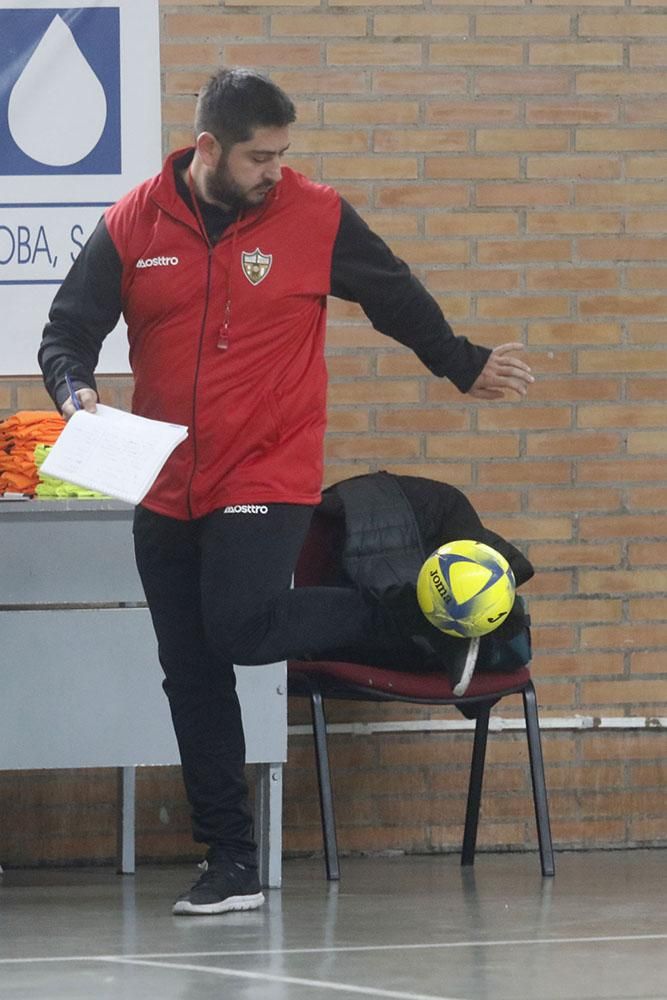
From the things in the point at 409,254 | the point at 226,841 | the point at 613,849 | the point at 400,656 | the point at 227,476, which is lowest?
the point at 613,849

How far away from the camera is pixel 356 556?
466 cm

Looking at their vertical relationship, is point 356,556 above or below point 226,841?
above

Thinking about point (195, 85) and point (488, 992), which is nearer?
point (488, 992)

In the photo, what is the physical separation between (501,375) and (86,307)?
92 cm

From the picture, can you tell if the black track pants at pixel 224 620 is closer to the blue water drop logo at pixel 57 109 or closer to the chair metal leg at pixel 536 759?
the chair metal leg at pixel 536 759

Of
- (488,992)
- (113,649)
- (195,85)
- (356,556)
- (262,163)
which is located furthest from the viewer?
(195,85)

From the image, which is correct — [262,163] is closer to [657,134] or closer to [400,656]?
[400,656]

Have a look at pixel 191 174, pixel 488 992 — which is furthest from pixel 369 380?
pixel 488 992

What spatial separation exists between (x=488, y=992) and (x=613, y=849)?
2432 mm

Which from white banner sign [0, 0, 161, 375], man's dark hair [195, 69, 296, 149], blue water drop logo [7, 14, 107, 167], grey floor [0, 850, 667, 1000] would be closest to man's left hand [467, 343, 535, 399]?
man's dark hair [195, 69, 296, 149]

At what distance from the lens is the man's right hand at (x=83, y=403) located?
357 cm

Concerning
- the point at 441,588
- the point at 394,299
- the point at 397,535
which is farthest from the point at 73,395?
the point at 397,535

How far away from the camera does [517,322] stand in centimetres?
509

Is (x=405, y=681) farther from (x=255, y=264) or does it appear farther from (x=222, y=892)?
(x=255, y=264)
